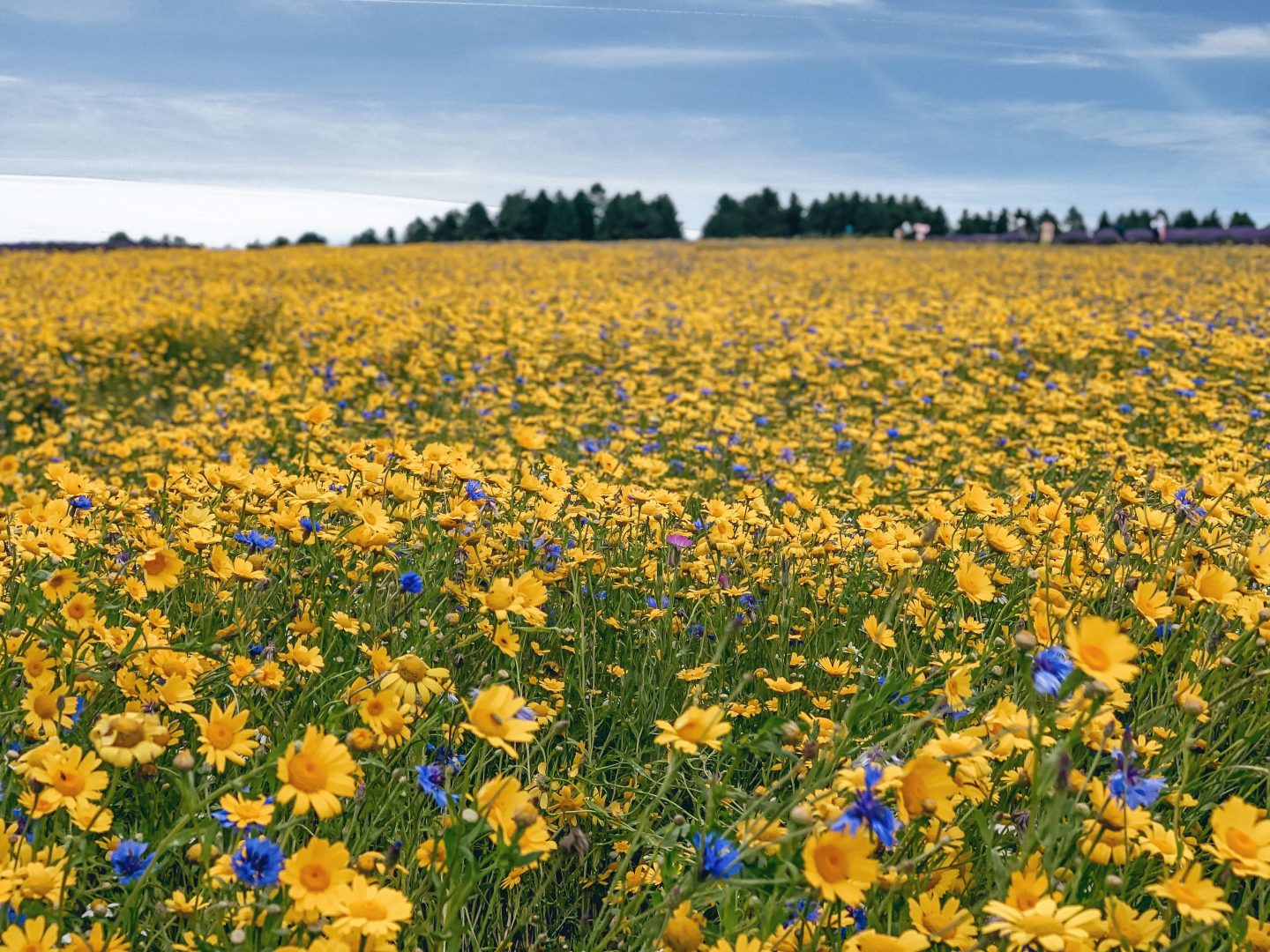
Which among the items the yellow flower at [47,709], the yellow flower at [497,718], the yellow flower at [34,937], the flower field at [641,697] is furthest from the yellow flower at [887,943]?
the yellow flower at [47,709]

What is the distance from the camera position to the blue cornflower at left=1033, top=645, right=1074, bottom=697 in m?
1.35

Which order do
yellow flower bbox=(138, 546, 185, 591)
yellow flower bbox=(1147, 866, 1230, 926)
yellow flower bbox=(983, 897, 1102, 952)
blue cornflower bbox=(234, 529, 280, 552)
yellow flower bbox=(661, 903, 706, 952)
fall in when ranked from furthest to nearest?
blue cornflower bbox=(234, 529, 280, 552) < yellow flower bbox=(138, 546, 185, 591) < yellow flower bbox=(661, 903, 706, 952) < yellow flower bbox=(1147, 866, 1230, 926) < yellow flower bbox=(983, 897, 1102, 952)

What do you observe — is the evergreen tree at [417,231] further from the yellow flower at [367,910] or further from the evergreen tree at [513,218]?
the yellow flower at [367,910]

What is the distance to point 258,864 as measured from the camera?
52.4 inches

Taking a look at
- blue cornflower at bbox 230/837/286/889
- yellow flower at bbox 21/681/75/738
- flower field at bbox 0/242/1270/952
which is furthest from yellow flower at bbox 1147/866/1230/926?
yellow flower at bbox 21/681/75/738

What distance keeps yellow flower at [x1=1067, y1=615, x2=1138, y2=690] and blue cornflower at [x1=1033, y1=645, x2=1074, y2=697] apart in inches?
4.5

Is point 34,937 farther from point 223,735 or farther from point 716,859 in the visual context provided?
point 716,859

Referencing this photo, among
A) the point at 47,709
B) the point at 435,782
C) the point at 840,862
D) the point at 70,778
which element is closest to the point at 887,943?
the point at 840,862

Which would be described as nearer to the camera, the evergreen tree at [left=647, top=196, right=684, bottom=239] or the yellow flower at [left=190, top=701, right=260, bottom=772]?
the yellow flower at [left=190, top=701, right=260, bottom=772]

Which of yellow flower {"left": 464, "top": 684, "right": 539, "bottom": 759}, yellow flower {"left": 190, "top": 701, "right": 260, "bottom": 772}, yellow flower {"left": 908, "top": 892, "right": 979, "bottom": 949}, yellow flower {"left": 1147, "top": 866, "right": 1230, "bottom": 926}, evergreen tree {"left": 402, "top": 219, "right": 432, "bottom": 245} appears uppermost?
evergreen tree {"left": 402, "top": 219, "right": 432, "bottom": 245}

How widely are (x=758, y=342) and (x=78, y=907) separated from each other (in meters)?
8.80

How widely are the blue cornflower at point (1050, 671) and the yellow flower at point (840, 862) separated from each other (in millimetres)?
363

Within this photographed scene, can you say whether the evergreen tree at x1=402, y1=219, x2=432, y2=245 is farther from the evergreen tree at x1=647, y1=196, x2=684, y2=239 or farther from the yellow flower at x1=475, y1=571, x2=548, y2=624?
the yellow flower at x1=475, y1=571, x2=548, y2=624

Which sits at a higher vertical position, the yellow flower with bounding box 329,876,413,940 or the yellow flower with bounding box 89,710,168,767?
the yellow flower with bounding box 89,710,168,767
